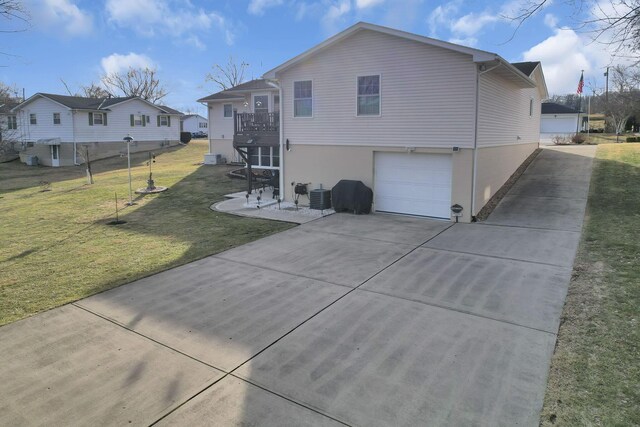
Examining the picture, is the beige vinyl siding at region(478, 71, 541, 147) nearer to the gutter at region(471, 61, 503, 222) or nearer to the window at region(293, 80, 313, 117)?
the gutter at region(471, 61, 503, 222)

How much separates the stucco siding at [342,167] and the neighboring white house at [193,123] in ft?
205

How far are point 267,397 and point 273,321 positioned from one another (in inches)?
66.7

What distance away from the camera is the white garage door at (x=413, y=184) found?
12391 millimetres

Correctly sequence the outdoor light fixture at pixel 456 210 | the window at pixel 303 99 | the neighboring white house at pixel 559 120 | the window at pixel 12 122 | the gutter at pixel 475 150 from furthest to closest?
the neighboring white house at pixel 559 120, the window at pixel 12 122, the window at pixel 303 99, the outdoor light fixture at pixel 456 210, the gutter at pixel 475 150

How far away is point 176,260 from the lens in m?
8.52

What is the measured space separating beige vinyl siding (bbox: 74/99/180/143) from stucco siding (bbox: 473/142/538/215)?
32.0 meters

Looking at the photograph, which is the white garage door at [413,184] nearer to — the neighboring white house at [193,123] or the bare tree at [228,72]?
the bare tree at [228,72]

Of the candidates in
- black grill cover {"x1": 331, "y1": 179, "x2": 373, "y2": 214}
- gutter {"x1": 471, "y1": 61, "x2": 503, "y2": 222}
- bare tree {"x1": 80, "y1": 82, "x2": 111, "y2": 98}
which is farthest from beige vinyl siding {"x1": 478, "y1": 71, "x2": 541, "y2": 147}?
bare tree {"x1": 80, "y1": 82, "x2": 111, "y2": 98}

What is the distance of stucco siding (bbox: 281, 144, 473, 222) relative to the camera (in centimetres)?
1194

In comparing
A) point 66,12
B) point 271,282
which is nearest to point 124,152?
point 66,12

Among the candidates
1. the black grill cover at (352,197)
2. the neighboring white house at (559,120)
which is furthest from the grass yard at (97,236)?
the neighboring white house at (559,120)

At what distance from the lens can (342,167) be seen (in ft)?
46.0

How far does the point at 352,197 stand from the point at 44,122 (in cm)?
3318

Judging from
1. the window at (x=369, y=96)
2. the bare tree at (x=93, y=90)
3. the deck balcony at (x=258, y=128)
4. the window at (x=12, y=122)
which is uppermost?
the bare tree at (x=93, y=90)
